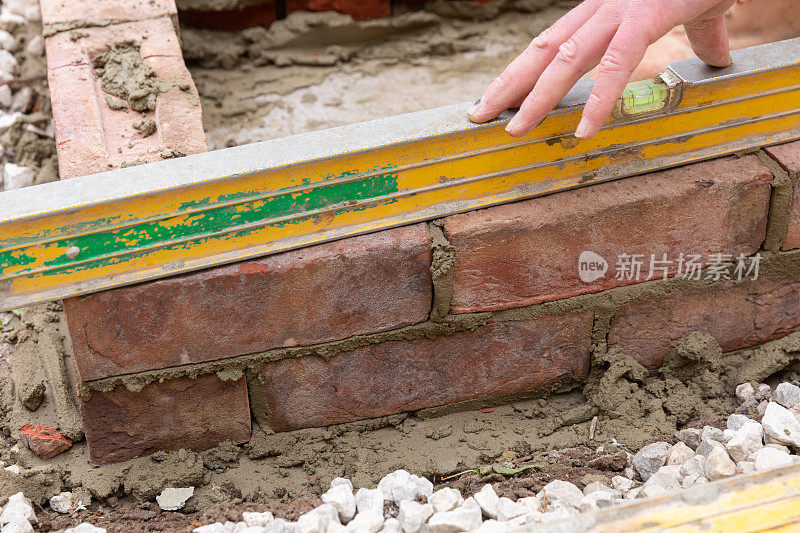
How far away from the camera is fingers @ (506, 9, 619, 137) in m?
1.95

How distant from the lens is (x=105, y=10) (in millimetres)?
2920

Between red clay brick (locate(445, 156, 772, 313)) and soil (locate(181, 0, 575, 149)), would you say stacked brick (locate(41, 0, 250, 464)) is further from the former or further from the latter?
red clay brick (locate(445, 156, 772, 313))

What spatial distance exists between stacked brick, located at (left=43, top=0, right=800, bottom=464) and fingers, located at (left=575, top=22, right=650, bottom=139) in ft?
1.03

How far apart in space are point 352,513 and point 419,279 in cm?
59

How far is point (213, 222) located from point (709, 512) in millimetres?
1239

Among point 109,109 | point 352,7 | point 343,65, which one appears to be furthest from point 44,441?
point 352,7

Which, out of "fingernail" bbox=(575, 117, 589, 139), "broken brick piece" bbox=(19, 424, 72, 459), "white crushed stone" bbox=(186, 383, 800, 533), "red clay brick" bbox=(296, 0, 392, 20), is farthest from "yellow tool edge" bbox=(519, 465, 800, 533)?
"red clay brick" bbox=(296, 0, 392, 20)

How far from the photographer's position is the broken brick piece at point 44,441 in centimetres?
228

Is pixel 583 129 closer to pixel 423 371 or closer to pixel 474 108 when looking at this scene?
pixel 474 108

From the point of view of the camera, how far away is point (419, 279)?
2.19 meters

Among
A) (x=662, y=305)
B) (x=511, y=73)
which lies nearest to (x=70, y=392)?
(x=511, y=73)

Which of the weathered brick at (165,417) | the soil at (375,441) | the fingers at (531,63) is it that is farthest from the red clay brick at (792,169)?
the weathered brick at (165,417)

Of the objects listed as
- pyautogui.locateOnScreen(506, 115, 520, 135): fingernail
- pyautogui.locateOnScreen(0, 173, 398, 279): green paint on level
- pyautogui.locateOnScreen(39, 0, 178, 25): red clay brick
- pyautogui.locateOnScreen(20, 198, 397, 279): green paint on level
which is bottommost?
pyautogui.locateOnScreen(20, 198, 397, 279): green paint on level

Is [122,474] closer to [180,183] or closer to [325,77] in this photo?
→ [180,183]
